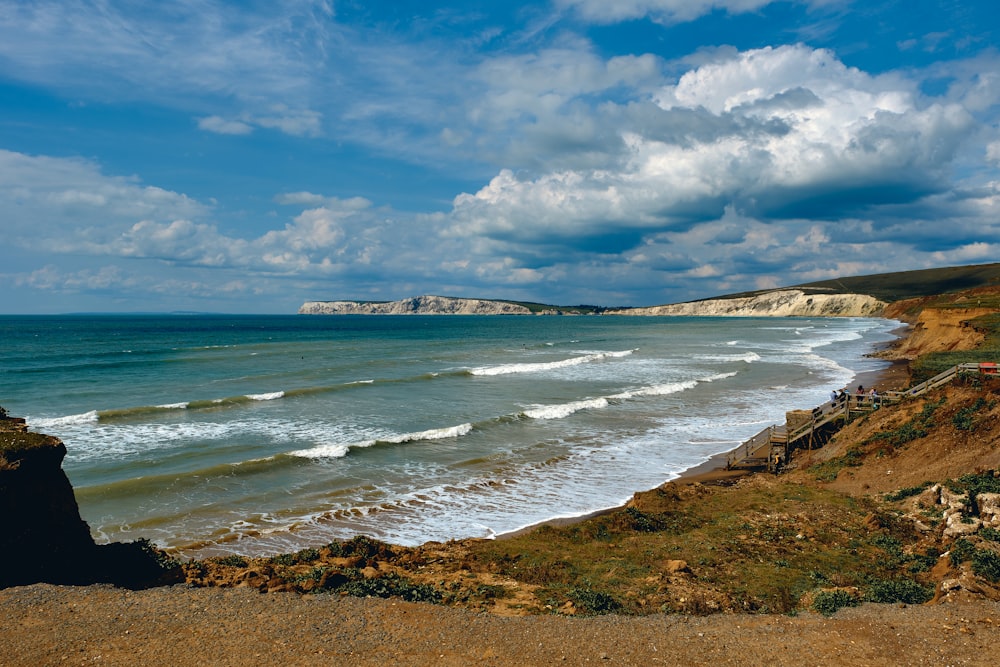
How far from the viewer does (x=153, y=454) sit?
2331cm

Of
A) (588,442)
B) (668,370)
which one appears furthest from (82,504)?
(668,370)

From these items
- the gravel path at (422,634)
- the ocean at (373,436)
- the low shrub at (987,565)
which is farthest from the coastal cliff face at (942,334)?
the gravel path at (422,634)

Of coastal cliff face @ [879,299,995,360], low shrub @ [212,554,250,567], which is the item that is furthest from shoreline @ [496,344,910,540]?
coastal cliff face @ [879,299,995,360]

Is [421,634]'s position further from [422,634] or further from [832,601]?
[832,601]

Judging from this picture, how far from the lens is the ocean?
667 inches

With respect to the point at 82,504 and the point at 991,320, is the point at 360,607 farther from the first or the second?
the point at 991,320

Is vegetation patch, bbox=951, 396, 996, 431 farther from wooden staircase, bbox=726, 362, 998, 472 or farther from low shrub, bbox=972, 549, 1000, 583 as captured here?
low shrub, bbox=972, 549, 1000, 583

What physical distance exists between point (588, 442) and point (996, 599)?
17563mm

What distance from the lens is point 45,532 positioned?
31.5 feet

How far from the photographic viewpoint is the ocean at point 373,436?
16953 millimetres

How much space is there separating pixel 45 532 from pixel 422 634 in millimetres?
6768

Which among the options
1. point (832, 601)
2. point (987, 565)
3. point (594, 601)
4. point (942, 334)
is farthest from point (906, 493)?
point (942, 334)

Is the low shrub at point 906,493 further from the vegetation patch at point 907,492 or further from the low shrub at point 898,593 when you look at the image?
the low shrub at point 898,593

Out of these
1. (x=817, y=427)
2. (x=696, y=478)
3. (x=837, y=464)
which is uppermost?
(x=817, y=427)
